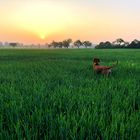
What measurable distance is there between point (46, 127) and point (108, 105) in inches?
43.6

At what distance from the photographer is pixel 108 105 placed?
10.6 feet

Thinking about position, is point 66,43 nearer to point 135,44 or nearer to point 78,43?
point 78,43

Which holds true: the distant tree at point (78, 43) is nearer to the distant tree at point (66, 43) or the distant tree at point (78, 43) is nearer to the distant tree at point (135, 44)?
the distant tree at point (66, 43)

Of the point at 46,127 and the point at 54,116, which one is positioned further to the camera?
the point at 54,116

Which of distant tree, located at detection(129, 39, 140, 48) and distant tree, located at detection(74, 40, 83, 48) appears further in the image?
distant tree, located at detection(74, 40, 83, 48)

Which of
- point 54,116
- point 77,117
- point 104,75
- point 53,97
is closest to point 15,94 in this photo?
point 53,97

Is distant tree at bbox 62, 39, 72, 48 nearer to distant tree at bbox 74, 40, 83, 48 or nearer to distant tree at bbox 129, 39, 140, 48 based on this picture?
distant tree at bbox 74, 40, 83, 48

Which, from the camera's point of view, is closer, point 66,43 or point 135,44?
point 135,44

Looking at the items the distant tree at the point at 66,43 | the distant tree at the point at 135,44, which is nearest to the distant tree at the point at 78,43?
the distant tree at the point at 66,43

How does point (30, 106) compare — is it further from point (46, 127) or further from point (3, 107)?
point (46, 127)

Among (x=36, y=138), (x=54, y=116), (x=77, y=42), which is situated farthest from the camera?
(x=77, y=42)

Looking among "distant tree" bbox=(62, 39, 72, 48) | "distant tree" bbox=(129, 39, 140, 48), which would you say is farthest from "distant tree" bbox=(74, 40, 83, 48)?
"distant tree" bbox=(129, 39, 140, 48)

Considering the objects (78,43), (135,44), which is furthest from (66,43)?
(135,44)

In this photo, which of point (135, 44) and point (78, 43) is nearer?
point (135, 44)
